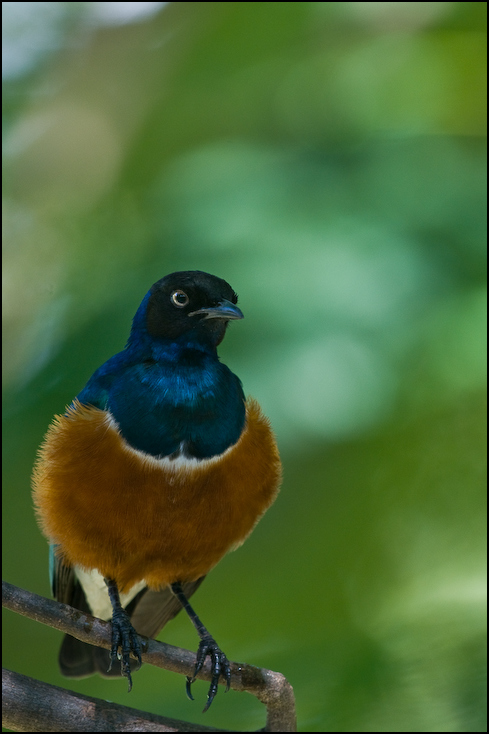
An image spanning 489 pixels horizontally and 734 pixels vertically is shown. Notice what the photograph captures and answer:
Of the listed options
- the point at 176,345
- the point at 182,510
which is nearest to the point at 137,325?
the point at 176,345

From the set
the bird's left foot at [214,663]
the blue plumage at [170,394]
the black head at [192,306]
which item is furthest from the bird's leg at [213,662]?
the black head at [192,306]

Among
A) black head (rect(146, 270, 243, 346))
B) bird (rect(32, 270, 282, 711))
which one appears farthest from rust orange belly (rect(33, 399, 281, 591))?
black head (rect(146, 270, 243, 346))

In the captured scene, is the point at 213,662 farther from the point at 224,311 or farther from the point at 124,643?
the point at 224,311

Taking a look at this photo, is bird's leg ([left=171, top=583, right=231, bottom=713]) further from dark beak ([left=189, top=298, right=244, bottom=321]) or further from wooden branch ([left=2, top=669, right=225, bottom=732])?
dark beak ([left=189, top=298, right=244, bottom=321])

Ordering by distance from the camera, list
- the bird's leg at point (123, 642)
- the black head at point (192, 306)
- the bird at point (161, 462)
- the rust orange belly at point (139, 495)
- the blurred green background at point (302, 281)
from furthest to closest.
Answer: the blurred green background at point (302, 281) → the bird's leg at point (123, 642) → the rust orange belly at point (139, 495) → the bird at point (161, 462) → the black head at point (192, 306)

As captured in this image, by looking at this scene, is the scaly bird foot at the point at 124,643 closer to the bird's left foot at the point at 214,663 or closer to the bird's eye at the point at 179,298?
the bird's left foot at the point at 214,663

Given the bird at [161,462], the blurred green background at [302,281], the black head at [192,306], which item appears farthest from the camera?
the blurred green background at [302,281]

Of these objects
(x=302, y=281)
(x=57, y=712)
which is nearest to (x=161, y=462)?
(x=57, y=712)

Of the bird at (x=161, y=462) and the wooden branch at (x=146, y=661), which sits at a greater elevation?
the bird at (x=161, y=462)

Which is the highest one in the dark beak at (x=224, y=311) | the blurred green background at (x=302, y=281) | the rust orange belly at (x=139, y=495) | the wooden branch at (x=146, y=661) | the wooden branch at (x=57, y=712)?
the blurred green background at (x=302, y=281)
